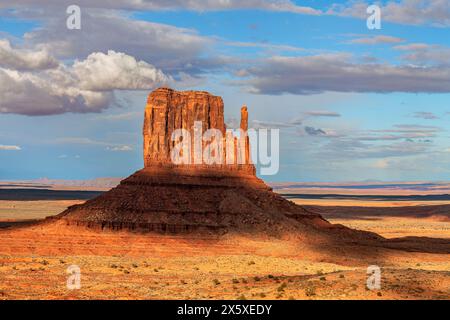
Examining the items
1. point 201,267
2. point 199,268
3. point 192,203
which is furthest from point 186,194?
point 199,268

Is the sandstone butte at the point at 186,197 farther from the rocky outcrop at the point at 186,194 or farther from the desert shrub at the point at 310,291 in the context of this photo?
the desert shrub at the point at 310,291

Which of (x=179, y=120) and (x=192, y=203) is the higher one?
(x=179, y=120)

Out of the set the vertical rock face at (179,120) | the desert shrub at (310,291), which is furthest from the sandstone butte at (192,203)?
the desert shrub at (310,291)

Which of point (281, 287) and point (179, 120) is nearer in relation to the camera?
point (281, 287)

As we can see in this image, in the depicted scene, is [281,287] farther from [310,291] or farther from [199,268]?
[199,268]

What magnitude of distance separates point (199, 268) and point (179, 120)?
30767 millimetres

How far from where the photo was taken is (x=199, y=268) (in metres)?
73.9

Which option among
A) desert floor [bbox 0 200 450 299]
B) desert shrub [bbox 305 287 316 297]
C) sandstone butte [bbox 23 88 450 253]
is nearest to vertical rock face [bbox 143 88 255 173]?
sandstone butte [bbox 23 88 450 253]

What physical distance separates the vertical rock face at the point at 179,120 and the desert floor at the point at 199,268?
48.1 feet

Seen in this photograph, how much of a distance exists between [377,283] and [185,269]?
3440cm

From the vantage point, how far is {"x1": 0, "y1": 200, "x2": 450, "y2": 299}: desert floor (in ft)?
139
